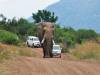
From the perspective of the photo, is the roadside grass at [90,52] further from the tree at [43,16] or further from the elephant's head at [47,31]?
the tree at [43,16]

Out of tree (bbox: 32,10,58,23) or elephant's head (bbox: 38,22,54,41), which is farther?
tree (bbox: 32,10,58,23)

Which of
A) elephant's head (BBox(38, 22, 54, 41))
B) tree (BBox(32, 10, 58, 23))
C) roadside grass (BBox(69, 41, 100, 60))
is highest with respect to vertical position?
tree (BBox(32, 10, 58, 23))

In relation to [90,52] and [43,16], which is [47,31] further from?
[43,16]

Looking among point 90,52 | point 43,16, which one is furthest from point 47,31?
point 43,16

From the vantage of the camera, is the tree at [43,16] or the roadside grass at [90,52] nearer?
the roadside grass at [90,52]

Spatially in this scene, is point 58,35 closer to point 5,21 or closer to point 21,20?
point 5,21

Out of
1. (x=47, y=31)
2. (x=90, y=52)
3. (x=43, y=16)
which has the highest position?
(x=43, y=16)

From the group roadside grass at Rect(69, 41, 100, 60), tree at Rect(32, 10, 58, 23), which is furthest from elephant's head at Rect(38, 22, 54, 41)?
tree at Rect(32, 10, 58, 23)

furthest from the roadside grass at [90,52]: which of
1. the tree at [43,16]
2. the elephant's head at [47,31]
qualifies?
the tree at [43,16]

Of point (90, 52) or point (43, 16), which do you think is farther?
point (43, 16)

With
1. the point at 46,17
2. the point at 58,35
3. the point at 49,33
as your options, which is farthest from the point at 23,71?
the point at 46,17

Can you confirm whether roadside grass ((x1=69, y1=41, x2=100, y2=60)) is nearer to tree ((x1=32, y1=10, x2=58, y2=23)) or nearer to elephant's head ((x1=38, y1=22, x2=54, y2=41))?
elephant's head ((x1=38, y1=22, x2=54, y2=41))

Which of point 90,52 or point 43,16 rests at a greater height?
point 43,16

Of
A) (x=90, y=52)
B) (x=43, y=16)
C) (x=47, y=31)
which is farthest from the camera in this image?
(x=43, y=16)
